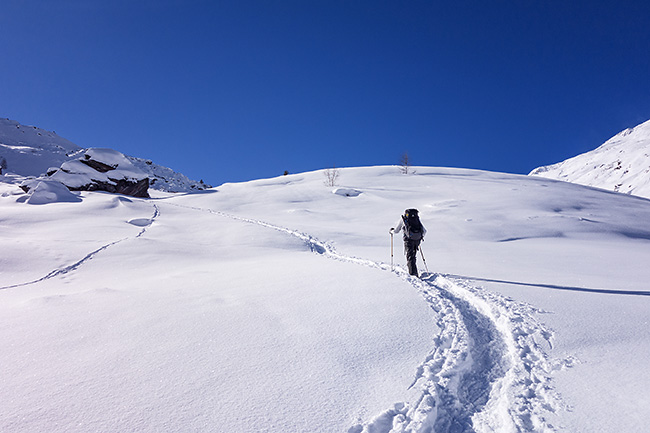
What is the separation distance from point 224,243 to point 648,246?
19.3 metres

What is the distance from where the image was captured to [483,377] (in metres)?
3.80

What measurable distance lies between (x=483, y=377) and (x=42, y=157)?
97.6m

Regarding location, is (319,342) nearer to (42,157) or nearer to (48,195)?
(48,195)

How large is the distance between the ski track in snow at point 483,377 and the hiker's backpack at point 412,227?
3112mm

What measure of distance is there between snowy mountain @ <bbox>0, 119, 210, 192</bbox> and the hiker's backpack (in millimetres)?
52205

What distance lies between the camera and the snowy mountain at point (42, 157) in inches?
2576

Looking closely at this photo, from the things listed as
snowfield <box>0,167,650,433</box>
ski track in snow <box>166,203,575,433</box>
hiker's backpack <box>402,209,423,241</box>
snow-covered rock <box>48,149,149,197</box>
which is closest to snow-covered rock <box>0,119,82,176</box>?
snow-covered rock <box>48,149,149,197</box>

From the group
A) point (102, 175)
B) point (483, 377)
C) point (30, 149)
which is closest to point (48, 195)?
point (102, 175)

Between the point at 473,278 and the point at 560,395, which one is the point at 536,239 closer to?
the point at 473,278

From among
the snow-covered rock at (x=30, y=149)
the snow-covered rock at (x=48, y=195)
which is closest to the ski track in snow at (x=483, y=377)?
the snow-covered rock at (x=48, y=195)

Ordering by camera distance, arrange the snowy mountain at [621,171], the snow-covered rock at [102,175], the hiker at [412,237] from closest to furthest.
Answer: the hiker at [412,237], the snow-covered rock at [102,175], the snowy mountain at [621,171]

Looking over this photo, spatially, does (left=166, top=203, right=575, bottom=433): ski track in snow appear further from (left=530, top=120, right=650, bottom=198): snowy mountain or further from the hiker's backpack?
(left=530, top=120, right=650, bottom=198): snowy mountain

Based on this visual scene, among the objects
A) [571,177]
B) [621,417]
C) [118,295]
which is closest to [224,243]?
[118,295]

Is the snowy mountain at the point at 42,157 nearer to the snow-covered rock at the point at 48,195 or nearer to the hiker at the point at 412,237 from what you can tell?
the snow-covered rock at the point at 48,195
